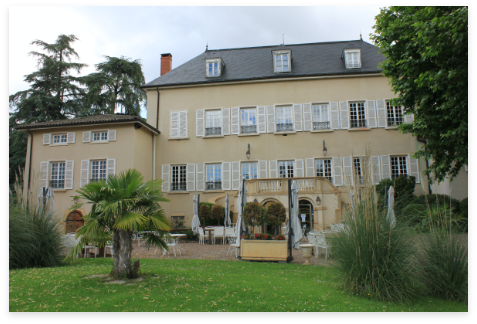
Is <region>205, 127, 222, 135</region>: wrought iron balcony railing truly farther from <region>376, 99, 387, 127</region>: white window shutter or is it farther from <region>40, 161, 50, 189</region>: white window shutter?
<region>40, 161, 50, 189</region>: white window shutter

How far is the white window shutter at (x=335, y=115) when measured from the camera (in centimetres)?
1970

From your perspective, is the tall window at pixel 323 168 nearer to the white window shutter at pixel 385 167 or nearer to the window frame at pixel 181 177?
the white window shutter at pixel 385 167

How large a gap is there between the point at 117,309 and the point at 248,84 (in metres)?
17.8

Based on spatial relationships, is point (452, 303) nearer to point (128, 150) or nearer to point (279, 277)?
point (279, 277)

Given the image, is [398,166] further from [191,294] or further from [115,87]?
[115,87]

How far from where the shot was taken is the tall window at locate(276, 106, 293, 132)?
20.2 m

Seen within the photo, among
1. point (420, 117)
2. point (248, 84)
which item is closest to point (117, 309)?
→ point (420, 117)

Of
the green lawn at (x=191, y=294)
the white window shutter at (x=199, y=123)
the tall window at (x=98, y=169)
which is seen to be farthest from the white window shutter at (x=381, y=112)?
the tall window at (x=98, y=169)

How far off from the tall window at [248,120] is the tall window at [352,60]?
6.34m

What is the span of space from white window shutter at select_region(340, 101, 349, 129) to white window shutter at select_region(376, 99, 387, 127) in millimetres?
1755

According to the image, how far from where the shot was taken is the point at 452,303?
5148mm

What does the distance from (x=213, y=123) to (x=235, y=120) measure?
142cm

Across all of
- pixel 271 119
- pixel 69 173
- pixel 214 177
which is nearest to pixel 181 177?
pixel 214 177

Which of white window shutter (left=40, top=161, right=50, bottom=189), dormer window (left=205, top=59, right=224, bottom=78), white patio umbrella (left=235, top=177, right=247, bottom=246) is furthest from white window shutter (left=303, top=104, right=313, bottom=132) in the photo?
white window shutter (left=40, top=161, right=50, bottom=189)
